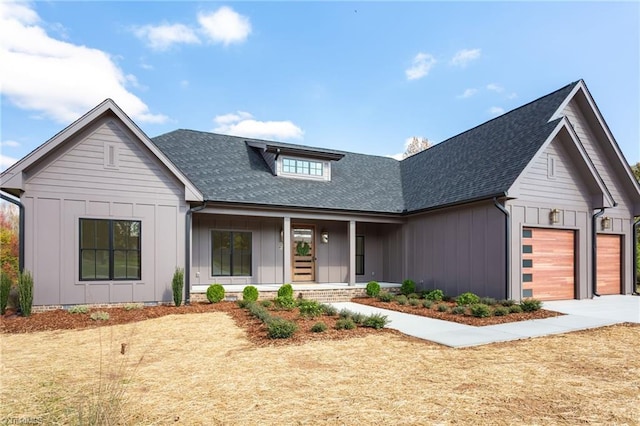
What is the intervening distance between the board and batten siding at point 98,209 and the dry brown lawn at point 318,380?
2.71 metres

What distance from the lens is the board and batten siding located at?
955 centimetres

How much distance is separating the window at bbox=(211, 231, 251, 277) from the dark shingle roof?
1.87 metres

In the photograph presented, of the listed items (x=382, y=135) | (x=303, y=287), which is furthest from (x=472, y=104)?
(x=303, y=287)

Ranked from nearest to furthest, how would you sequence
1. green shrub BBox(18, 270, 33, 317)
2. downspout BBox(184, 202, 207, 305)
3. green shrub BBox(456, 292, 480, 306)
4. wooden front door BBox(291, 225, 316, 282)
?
green shrub BBox(18, 270, 33, 317) → green shrub BBox(456, 292, 480, 306) → downspout BBox(184, 202, 207, 305) → wooden front door BBox(291, 225, 316, 282)

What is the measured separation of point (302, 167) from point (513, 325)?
937cm

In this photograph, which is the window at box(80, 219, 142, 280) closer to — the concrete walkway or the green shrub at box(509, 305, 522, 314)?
the concrete walkway

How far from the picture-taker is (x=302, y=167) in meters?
15.0

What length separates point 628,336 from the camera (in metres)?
7.29

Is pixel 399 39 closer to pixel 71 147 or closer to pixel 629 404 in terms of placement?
pixel 71 147

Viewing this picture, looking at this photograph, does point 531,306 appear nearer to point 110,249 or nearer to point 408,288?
point 408,288

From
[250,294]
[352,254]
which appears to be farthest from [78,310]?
[352,254]

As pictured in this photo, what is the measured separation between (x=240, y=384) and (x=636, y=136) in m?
22.5

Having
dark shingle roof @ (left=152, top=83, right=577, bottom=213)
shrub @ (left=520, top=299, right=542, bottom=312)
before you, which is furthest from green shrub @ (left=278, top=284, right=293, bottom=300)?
shrub @ (left=520, top=299, right=542, bottom=312)

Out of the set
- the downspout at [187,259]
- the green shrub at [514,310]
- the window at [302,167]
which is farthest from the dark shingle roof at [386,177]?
the green shrub at [514,310]
